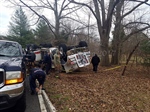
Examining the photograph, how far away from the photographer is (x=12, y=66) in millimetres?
3383

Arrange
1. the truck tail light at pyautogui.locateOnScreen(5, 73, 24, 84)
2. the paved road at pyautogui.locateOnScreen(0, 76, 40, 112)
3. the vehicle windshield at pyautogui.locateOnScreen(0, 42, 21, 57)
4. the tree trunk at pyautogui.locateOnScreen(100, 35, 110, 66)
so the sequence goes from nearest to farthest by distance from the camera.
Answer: the truck tail light at pyautogui.locateOnScreen(5, 73, 24, 84) → the paved road at pyautogui.locateOnScreen(0, 76, 40, 112) → the vehicle windshield at pyautogui.locateOnScreen(0, 42, 21, 57) → the tree trunk at pyautogui.locateOnScreen(100, 35, 110, 66)

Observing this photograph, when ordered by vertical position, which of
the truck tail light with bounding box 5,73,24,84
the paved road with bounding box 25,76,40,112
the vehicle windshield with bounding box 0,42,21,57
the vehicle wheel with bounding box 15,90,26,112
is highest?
the vehicle windshield with bounding box 0,42,21,57

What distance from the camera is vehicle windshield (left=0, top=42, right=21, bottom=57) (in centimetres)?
480

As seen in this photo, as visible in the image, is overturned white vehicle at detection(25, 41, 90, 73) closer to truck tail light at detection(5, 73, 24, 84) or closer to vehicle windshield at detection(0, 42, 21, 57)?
vehicle windshield at detection(0, 42, 21, 57)

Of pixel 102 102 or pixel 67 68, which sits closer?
pixel 102 102

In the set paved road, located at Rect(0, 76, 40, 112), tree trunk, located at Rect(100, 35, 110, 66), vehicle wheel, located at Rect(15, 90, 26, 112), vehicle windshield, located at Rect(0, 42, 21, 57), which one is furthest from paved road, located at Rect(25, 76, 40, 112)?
tree trunk, located at Rect(100, 35, 110, 66)

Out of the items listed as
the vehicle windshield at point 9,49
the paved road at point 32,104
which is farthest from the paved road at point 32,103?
the vehicle windshield at point 9,49

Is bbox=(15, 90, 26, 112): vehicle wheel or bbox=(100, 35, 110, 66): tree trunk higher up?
bbox=(100, 35, 110, 66): tree trunk

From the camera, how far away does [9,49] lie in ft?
16.6

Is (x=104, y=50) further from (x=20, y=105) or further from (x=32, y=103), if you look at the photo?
(x=20, y=105)

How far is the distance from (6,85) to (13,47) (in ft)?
7.81

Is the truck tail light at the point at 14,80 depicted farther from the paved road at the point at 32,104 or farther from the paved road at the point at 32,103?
the paved road at the point at 32,103

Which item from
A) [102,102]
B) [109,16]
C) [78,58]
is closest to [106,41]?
[109,16]

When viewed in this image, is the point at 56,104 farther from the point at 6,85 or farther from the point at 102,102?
the point at 6,85
